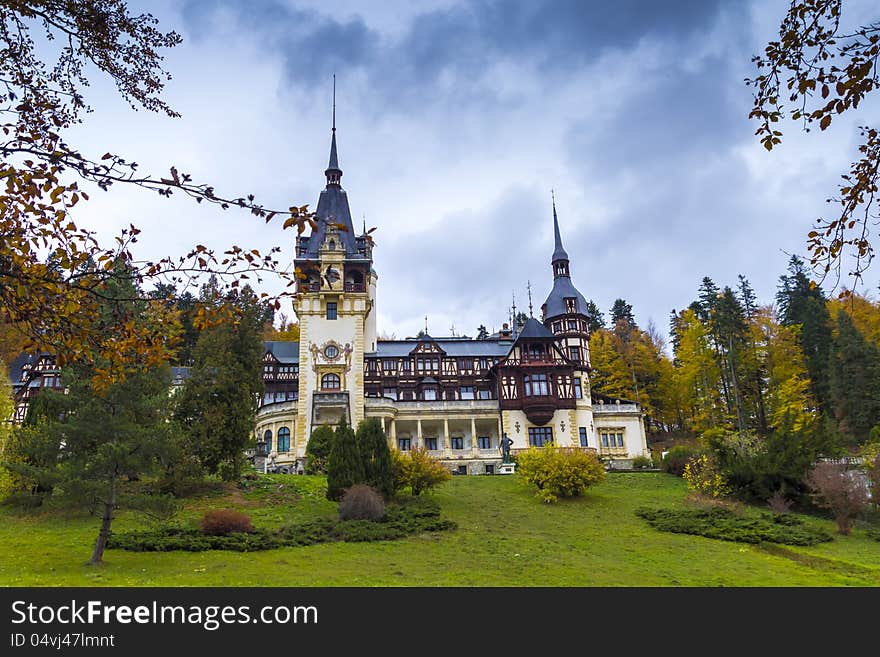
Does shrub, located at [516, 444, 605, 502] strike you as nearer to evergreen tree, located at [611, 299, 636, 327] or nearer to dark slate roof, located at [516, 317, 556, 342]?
dark slate roof, located at [516, 317, 556, 342]

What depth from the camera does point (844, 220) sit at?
20.9 feet

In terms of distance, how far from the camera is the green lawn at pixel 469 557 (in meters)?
15.8

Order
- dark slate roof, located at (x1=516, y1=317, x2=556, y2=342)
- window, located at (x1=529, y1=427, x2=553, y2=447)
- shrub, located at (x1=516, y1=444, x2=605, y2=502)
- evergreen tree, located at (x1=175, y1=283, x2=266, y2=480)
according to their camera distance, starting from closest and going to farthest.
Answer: evergreen tree, located at (x1=175, y1=283, x2=266, y2=480)
shrub, located at (x1=516, y1=444, x2=605, y2=502)
window, located at (x1=529, y1=427, x2=553, y2=447)
dark slate roof, located at (x1=516, y1=317, x2=556, y2=342)

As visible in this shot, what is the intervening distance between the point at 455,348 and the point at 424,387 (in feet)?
17.7

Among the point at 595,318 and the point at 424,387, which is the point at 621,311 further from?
the point at 424,387

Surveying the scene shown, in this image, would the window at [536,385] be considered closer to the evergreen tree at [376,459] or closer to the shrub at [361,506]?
the evergreen tree at [376,459]

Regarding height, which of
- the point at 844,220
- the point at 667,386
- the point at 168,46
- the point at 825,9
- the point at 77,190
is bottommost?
the point at 844,220

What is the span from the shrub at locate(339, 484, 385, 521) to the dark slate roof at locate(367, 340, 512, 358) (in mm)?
33677

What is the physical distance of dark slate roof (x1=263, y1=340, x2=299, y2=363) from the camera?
Result: 58772 millimetres

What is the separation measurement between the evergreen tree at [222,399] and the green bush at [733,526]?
63.8 ft

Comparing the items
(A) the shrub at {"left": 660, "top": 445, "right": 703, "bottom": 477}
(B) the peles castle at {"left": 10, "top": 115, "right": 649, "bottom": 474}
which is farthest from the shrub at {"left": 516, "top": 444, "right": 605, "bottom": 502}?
(B) the peles castle at {"left": 10, "top": 115, "right": 649, "bottom": 474}

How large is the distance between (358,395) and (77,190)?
142 ft

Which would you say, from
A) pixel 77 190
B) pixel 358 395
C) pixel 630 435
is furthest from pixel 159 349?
pixel 630 435
